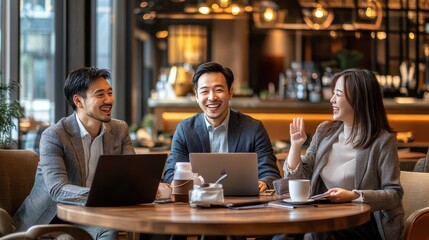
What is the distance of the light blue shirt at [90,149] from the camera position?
4.40 metres

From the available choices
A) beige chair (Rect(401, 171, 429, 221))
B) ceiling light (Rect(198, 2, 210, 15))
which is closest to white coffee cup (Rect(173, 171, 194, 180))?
beige chair (Rect(401, 171, 429, 221))

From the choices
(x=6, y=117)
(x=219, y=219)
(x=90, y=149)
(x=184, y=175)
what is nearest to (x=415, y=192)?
(x=184, y=175)

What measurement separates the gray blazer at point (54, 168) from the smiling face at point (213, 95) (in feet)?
1.88

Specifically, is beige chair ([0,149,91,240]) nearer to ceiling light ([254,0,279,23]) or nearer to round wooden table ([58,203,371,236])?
round wooden table ([58,203,371,236])

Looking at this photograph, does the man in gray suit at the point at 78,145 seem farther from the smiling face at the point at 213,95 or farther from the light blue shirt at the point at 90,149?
the smiling face at the point at 213,95

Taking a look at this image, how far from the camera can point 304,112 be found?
1088 cm

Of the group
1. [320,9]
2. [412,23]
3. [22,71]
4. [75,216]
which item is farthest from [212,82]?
[412,23]

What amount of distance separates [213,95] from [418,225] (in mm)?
1289

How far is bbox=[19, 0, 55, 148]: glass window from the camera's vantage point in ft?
23.3

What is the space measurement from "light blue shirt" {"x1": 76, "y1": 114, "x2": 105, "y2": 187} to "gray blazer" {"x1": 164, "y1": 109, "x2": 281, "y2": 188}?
495 mm

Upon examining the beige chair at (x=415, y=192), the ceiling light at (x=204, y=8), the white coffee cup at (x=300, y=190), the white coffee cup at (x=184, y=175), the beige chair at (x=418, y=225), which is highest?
the ceiling light at (x=204, y=8)

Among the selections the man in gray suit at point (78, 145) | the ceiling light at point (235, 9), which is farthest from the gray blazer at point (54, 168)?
the ceiling light at point (235, 9)

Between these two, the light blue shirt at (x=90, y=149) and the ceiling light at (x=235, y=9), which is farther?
the ceiling light at (x=235, y=9)

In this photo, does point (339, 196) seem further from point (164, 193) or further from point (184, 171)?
point (164, 193)
